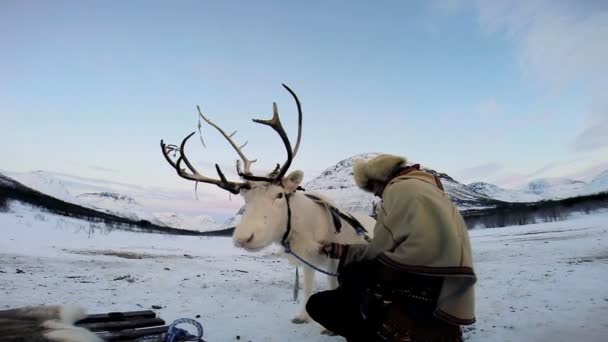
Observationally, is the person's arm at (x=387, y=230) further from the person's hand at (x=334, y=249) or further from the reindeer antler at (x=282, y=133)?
the reindeer antler at (x=282, y=133)

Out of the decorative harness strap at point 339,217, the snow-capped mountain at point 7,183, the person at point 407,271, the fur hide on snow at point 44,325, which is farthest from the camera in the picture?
the snow-capped mountain at point 7,183

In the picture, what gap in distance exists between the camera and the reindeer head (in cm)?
414

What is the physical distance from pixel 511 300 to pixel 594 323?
5.41ft

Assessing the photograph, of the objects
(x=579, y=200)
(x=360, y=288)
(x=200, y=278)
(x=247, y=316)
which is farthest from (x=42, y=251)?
(x=579, y=200)

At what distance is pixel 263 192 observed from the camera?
14.8ft

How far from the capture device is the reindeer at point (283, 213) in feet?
14.0

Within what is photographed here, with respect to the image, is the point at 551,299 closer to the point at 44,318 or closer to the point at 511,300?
the point at 511,300

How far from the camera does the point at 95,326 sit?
379cm

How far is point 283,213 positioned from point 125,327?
1.96m

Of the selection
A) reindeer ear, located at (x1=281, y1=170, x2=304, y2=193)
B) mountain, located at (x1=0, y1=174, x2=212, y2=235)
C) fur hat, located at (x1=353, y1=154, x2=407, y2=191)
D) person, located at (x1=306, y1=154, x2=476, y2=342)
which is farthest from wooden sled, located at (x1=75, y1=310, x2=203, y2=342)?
mountain, located at (x1=0, y1=174, x2=212, y2=235)

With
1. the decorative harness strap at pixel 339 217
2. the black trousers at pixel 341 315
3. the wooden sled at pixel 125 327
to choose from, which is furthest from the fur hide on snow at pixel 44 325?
the decorative harness strap at pixel 339 217

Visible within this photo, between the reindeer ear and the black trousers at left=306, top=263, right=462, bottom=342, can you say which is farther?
the reindeer ear

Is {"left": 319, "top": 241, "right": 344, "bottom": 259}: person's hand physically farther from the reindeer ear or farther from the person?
the reindeer ear

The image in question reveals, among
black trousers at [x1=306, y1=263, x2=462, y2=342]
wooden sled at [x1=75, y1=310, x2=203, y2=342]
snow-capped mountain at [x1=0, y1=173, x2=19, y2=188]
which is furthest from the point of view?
snow-capped mountain at [x1=0, y1=173, x2=19, y2=188]
